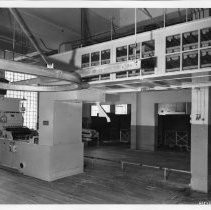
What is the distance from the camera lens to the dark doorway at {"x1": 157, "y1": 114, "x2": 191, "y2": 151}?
13033 millimetres

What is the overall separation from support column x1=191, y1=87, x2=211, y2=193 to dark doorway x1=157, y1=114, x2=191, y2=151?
24.7ft

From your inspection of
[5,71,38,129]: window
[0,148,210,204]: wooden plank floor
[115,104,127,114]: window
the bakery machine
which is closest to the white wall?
[0,148,210,204]: wooden plank floor

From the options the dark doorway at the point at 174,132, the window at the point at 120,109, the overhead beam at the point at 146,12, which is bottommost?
the dark doorway at the point at 174,132

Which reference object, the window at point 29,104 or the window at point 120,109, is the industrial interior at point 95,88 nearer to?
the window at point 29,104

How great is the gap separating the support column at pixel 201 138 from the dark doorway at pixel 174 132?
297 inches

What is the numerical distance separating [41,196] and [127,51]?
11.2 feet

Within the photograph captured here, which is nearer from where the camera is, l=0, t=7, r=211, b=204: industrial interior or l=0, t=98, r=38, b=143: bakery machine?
l=0, t=7, r=211, b=204: industrial interior

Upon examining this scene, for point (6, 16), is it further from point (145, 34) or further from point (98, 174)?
point (98, 174)

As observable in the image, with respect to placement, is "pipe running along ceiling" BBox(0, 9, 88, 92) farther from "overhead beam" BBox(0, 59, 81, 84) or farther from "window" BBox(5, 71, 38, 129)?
"window" BBox(5, 71, 38, 129)

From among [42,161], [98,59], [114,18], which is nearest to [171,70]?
[98,59]

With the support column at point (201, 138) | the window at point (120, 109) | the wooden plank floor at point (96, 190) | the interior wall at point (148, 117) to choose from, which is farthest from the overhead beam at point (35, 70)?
the window at point (120, 109)

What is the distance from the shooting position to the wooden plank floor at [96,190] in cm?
485

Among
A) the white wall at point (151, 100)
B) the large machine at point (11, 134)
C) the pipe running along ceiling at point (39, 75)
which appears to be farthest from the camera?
the white wall at point (151, 100)

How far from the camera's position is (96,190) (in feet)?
17.9
